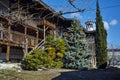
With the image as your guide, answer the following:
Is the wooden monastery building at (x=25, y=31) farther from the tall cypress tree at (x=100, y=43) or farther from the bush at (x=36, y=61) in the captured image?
the tall cypress tree at (x=100, y=43)

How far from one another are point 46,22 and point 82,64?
6.17 m

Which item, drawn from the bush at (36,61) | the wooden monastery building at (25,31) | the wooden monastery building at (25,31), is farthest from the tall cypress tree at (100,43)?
the bush at (36,61)

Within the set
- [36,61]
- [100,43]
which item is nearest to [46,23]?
[36,61]

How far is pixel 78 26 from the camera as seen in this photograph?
28.0 meters

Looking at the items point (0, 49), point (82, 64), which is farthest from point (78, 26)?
point (0, 49)

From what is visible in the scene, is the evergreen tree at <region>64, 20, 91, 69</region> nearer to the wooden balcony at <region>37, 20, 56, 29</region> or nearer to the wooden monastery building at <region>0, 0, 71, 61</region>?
the wooden balcony at <region>37, 20, 56, 29</region>

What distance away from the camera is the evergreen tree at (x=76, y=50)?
2595 centimetres

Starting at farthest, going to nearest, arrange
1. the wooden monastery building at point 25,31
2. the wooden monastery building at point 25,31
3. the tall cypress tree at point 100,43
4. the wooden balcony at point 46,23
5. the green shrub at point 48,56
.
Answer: the tall cypress tree at point 100,43, the wooden balcony at point 46,23, the wooden monastery building at point 25,31, the wooden monastery building at point 25,31, the green shrub at point 48,56

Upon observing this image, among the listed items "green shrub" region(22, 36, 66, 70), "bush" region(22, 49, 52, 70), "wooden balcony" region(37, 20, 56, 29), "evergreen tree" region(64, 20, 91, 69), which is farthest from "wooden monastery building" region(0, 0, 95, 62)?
"evergreen tree" region(64, 20, 91, 69)

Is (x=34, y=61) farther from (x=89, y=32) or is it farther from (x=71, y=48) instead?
(x=89, y=32)

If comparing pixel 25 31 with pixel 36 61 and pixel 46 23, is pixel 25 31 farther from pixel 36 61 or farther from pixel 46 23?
pixel 36 61

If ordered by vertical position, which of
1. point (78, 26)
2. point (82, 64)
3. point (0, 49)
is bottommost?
point (82, 64)

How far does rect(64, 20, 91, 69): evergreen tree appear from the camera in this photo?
2595 cm

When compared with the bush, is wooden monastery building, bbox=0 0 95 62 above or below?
above
